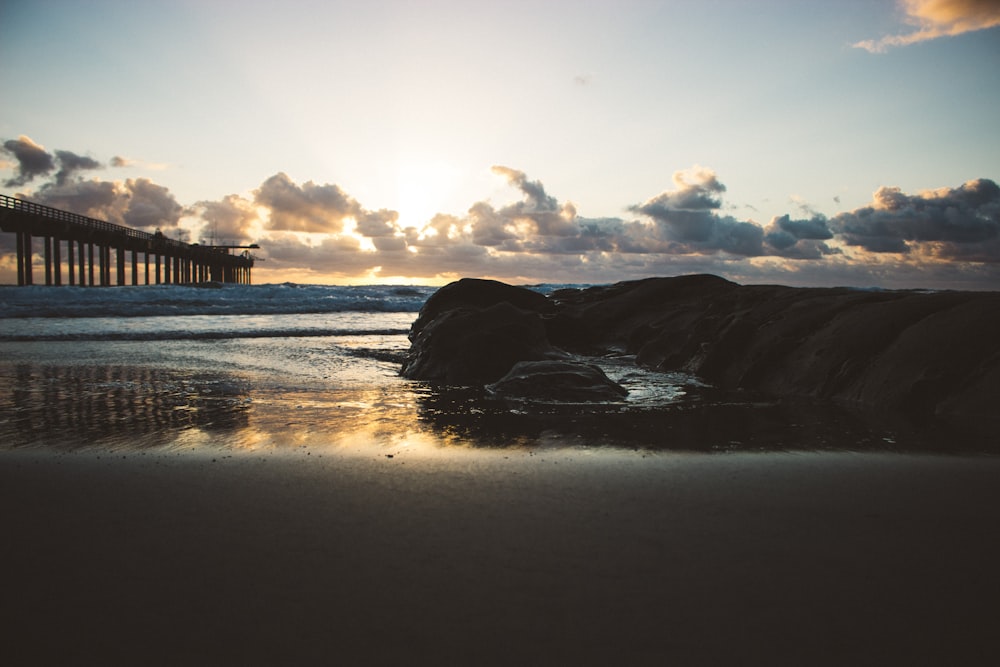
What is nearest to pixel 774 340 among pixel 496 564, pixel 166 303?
pixel 496 564

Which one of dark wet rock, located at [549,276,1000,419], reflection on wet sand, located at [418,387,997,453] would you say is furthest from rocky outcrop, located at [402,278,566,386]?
dark wet rock, located at [549,276,1000,419]

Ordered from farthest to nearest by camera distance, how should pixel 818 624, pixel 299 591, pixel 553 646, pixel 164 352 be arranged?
pixel 164 352
pixel 299 591
pixel 818 624
pixel 553 646

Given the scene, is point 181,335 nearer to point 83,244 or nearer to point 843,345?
point 843,345

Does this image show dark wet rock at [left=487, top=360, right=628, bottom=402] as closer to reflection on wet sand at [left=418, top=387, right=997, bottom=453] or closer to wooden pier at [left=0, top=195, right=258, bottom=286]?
reflection on wet sand at [left=418, top=387, right=997, bottom=453]

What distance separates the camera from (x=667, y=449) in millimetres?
3715

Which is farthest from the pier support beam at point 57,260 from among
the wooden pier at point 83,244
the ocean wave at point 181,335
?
the ocean wave at point 181,335

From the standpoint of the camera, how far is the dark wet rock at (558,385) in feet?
18.5

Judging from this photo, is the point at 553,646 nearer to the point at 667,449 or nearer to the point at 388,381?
the point at 667,449

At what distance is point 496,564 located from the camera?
202 cm

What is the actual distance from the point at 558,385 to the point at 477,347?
1984 millimetres

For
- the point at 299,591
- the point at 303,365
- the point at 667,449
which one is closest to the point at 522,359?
the point at 303,365

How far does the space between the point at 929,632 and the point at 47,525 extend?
121 inches

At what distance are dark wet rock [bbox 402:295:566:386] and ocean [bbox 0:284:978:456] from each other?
0.51 m

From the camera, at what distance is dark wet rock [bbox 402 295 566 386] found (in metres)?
7.36
